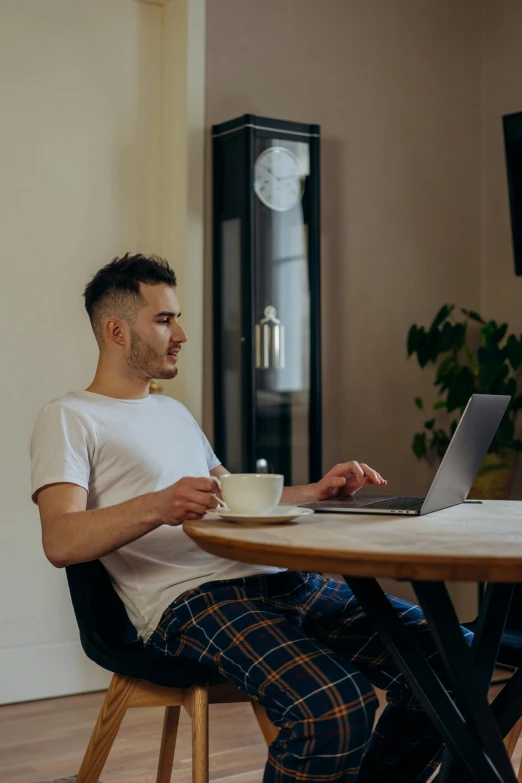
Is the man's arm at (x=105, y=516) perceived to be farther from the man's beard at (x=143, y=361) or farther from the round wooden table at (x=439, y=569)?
the man's beard at (x=143, y=361)

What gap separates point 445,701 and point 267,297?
6.46 feet

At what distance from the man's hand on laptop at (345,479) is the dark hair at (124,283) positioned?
0.53 m

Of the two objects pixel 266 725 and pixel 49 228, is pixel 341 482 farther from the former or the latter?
pixel 49 228

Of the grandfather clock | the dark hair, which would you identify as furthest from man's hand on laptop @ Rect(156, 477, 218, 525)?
the grandfather clock

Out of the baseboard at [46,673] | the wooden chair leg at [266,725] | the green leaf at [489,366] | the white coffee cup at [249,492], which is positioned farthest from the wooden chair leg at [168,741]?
the green leaf at [489,366]

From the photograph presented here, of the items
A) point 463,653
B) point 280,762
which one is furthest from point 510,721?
point 280,762

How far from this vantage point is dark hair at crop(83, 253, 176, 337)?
6.54ft

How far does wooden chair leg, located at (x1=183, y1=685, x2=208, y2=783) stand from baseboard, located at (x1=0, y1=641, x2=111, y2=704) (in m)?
1.52

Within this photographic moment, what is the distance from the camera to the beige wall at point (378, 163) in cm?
355

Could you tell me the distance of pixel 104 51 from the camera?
3.28 meters

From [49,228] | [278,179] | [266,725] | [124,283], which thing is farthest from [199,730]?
[278,179]

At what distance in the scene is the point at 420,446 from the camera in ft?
12.3

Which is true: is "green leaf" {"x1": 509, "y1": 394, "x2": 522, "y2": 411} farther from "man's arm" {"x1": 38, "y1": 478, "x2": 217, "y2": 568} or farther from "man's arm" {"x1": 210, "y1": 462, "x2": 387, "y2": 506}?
"man's arm" {"x1": 38, "y1": 478, "x2": 217, "y2": 568}

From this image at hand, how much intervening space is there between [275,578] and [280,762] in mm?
390
